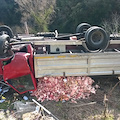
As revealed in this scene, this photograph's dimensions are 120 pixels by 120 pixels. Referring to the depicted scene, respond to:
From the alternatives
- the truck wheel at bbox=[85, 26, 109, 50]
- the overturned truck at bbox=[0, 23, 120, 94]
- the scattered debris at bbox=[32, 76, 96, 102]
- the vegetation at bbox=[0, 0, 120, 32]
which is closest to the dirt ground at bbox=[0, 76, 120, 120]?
the scattered debris at bbox=[32, 76, 96, 102]

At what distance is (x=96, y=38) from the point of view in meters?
4.61

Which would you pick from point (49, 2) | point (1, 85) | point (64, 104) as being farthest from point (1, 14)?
point (64, 104)

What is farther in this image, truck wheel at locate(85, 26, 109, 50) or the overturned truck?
truck wheel at locate(85, 26, 109, 50)

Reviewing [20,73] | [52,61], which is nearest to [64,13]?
[52,61]

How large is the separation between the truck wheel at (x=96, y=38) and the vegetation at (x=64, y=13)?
1215 cm

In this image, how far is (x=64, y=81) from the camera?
4281mm

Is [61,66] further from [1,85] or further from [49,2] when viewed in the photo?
[49,2]

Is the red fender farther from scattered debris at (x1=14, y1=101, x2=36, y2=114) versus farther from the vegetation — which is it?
the vegetation

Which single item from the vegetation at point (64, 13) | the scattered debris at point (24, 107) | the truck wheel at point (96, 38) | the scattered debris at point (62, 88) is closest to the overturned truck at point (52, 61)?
the truck wheel at point (96, 38)

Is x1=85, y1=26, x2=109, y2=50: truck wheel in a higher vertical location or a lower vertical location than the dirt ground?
higher

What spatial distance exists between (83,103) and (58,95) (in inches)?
26.2

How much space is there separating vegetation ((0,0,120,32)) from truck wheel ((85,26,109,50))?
39.9 ft

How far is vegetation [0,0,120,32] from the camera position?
57.8ft

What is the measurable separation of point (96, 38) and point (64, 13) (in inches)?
679
